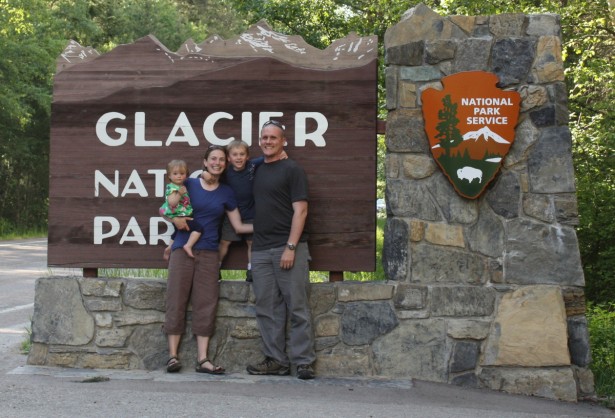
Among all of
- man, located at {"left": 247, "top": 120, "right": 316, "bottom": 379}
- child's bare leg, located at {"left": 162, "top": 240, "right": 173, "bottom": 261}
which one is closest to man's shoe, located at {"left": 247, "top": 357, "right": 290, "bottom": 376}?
man, located at {"left": 247, "top": 120, "right": 316, "bottom": 379}

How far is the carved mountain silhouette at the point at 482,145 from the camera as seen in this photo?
255 inches

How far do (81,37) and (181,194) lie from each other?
30.3 meters

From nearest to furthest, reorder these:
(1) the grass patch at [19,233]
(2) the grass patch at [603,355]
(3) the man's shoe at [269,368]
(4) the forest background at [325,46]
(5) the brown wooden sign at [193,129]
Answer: (3) the man's shoe at [269,368] → (5) the brown wooden sign at [193,129] → (2) the grass patch at [603,355] → (4) the forest background at [325,46] → (1) the grass patch at [19,233]

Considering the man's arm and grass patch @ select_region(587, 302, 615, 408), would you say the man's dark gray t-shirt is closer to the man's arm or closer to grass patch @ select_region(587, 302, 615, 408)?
the man's arm

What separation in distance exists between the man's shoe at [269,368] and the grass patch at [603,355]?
A: 2483mm

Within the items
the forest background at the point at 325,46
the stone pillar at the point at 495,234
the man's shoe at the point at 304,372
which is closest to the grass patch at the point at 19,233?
the forest background at the point at 325,46

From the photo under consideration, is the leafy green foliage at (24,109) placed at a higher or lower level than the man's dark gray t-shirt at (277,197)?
higher

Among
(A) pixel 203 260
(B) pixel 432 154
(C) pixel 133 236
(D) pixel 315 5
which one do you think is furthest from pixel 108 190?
(D) pixel 315 5

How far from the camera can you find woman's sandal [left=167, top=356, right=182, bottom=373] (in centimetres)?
656

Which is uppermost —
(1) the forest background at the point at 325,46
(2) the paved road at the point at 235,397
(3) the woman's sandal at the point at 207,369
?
(1) the forest background at the point at 325,46

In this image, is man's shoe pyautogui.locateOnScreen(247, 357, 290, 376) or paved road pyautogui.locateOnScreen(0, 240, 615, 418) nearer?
paved road pyautogui.locateOnScreen(0, 240, 615, 418)

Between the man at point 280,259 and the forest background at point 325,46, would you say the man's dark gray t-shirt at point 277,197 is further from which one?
the forest background at point 325,46

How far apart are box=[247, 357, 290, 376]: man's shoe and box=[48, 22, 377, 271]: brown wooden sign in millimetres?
826

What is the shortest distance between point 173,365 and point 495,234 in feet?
8.78
